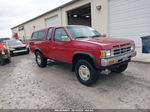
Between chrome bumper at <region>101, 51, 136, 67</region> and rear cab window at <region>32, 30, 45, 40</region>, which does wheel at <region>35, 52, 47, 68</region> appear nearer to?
rear cab window at <region>32, 30, 45, 40</region>

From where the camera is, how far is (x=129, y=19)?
26.1 feet

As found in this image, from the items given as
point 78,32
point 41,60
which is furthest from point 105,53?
point 41,60

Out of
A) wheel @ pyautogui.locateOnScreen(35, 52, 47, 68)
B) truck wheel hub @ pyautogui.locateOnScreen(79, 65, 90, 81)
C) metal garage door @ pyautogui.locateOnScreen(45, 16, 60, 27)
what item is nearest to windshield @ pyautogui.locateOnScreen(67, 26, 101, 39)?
truck wheel hub @ pyautogui.locateOnScreen(79, 65, 90, 81)

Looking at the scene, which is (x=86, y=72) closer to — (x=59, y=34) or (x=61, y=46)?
(x=61, y=46)

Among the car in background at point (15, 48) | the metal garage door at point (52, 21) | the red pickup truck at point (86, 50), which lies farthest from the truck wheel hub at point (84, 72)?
the metal garage door at point (52, 21)

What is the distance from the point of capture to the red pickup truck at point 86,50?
3074 millimetres

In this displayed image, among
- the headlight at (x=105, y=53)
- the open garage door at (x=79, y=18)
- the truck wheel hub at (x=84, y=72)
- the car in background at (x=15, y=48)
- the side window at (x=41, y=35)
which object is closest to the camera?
the headlight at (x=105, y=53)

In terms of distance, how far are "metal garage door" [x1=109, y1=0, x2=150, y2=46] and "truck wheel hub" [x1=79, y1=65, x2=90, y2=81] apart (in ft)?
19.5

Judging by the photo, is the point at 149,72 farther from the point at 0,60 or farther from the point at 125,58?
the point at 0,60

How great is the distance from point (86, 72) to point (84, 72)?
9 cm

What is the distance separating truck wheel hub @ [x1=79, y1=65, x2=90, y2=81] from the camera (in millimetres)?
3572

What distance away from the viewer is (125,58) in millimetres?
3510

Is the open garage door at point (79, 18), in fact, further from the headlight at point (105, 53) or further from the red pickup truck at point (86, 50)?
the headlight at point (105, 53)

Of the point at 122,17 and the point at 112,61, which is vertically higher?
the point at 122,17
